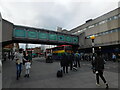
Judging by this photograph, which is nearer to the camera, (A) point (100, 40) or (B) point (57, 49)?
(B) point (57, 49)

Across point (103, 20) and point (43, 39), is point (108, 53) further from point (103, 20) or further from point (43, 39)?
point (43, 39)

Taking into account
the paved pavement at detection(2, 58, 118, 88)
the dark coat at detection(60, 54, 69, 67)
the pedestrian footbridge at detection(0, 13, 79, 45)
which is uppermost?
the pedestrian footbridge at detection(0, 13, 79, 45)

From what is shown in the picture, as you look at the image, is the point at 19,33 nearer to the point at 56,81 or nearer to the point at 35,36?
the point at 35,36

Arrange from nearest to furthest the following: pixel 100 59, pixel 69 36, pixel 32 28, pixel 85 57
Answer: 1. pixel 100 59
2. pixel 32 28
3. pixel 85 57
4. pixel 69 36

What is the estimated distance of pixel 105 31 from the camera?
2722 cm

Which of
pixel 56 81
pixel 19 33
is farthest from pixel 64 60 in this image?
pixel 19 33

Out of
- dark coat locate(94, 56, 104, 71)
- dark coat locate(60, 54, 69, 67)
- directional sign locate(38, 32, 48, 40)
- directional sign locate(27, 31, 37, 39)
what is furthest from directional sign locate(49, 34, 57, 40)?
dark coat locate(94, 56, 104, 71)

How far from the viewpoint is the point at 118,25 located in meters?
23.7

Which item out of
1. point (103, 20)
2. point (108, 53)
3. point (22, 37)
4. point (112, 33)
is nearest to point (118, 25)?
point (112, 33)

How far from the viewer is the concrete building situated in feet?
78.8

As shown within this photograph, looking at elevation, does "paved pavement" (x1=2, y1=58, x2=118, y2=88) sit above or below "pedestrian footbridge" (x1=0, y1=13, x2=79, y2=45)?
below

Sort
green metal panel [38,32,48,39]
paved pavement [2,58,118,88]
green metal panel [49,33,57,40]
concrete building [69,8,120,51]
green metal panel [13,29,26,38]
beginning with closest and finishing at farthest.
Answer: paved pavement [2,58,118,88]
green metal panel [13,29,26,38]
concrete building [69,8,120,51]
green metal panel [38,32,48,39]
green metal panel [49,33,57,40]

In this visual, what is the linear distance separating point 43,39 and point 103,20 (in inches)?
682

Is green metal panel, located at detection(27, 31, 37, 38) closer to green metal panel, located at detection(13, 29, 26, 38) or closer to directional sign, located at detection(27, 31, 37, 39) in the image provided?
directional sign, located at detection(27, 31, 37, 39)
